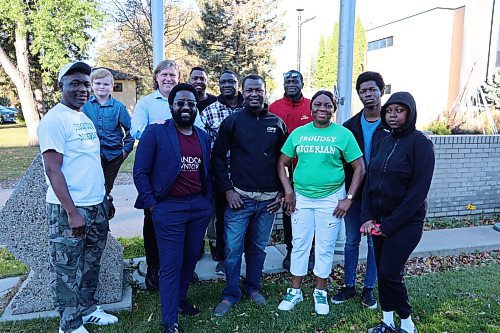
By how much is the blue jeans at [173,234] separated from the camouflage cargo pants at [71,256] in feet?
1.49

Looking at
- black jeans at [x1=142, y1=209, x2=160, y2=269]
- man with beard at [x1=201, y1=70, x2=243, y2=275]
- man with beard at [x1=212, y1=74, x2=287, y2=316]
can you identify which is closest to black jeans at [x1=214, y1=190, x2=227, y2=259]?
man with beard at [x1=201, y1=70, x2=243, y2=275]

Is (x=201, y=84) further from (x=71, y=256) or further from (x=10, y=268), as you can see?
(x=10, y=268)

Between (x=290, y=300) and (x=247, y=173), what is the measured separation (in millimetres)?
1259

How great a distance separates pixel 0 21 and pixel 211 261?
57.9ft

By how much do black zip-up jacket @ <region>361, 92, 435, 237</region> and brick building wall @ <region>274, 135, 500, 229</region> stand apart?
13.3 feet

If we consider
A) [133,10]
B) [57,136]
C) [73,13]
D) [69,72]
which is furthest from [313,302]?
[133,10]

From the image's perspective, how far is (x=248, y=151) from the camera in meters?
3.47

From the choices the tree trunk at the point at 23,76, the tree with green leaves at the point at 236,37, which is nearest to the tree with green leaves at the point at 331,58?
the tree with green leaves at the point at 236,37

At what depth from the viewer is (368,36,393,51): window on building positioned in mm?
30316

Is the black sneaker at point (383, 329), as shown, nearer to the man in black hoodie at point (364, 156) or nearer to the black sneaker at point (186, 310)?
the man in black hoodie at point (364, 156)

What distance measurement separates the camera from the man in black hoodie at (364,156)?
11.4ft

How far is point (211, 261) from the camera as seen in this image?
478cm

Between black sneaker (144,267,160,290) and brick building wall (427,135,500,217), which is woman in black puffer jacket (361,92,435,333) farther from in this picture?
brick building wall (427,135,500,217)

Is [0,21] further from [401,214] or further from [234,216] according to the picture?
[401,214]
